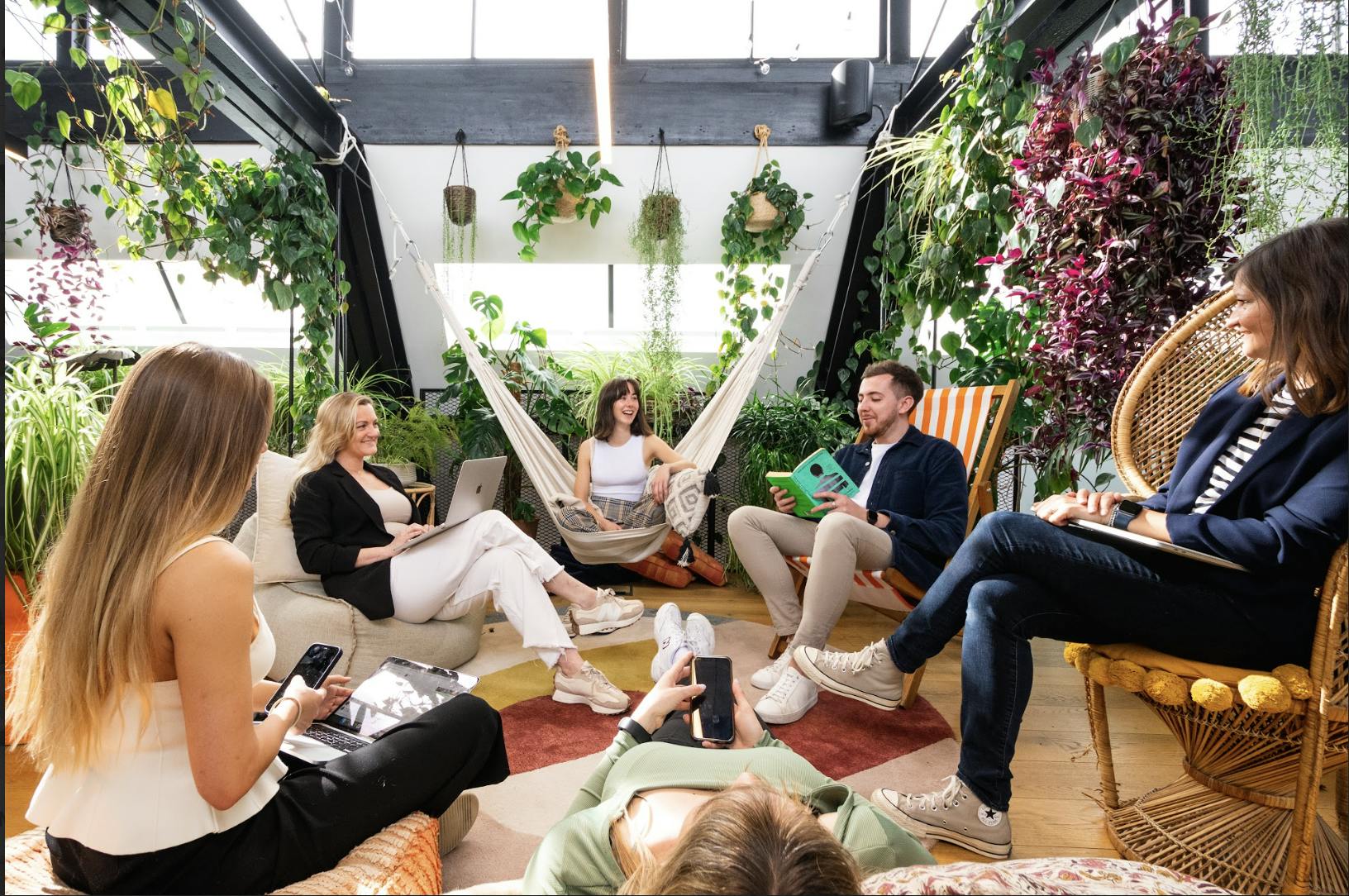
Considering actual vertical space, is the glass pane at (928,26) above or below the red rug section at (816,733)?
above

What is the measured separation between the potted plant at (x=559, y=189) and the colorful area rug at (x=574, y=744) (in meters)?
2.23

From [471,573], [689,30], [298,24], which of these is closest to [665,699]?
[471,573]

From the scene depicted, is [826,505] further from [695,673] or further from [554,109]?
[554,109]

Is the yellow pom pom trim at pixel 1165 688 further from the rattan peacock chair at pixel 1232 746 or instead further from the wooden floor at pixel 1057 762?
the wooden floor at pixel 1057 762

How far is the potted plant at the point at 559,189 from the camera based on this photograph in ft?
13.1

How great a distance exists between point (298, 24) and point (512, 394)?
Result: 173 cm

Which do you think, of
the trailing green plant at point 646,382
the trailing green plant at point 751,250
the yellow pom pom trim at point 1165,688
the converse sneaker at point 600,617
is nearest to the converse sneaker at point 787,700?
the converse sneaker at point 600,617

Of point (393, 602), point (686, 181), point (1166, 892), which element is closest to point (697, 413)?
point (686, 181)

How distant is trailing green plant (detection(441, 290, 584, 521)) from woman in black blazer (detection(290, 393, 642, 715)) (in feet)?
5.33

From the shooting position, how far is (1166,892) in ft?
2.25

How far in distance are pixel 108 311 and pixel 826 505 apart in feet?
16.1

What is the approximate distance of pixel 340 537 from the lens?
2.32m

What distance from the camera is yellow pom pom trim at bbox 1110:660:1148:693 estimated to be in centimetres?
131

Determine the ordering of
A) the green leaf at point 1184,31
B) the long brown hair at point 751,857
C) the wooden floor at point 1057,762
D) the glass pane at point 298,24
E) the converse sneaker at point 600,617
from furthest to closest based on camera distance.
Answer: the glass pane at point 298,24 → the converse sneaker at point 600,617 → the green leaf at point 1184,31 → the wooden floor at point 1057,762 → the long brown hair at point 751,857
